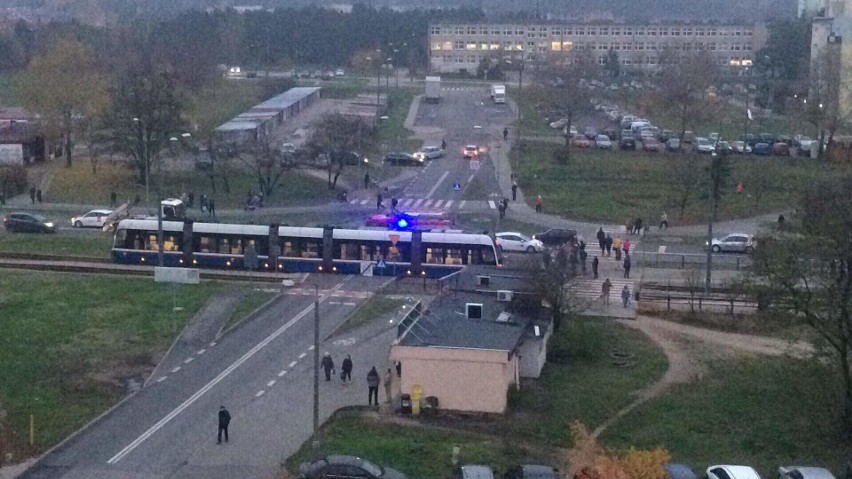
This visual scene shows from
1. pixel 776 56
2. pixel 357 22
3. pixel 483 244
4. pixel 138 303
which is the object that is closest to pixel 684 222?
pixel 483 244

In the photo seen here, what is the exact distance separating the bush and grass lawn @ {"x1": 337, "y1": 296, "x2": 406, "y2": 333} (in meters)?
15.7

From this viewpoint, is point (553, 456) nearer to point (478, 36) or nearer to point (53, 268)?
point (53, 268)

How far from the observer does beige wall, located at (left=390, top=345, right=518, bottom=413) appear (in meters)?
18.2

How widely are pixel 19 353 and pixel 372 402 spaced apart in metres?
6.30

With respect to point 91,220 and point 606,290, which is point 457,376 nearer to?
point 606,290

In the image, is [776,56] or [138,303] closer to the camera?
[138,303]

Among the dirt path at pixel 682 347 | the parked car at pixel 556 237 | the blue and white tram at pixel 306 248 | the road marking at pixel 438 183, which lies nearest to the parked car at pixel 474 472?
the dirt path at pixel 682 347

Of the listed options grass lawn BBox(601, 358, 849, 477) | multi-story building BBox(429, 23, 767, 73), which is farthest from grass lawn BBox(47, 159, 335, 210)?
multi-story building BBox(429, 23, 767, 73)

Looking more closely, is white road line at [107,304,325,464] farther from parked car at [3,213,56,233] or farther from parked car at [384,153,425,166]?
parked car at [384,153,425,166]

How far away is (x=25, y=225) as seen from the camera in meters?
30.8

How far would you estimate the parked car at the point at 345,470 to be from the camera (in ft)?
48.2

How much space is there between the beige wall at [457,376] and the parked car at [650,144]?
96.3ft

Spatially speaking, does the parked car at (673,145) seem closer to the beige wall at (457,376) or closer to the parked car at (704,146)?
the parked car at (704,146)

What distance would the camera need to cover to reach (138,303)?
23.8 meters
